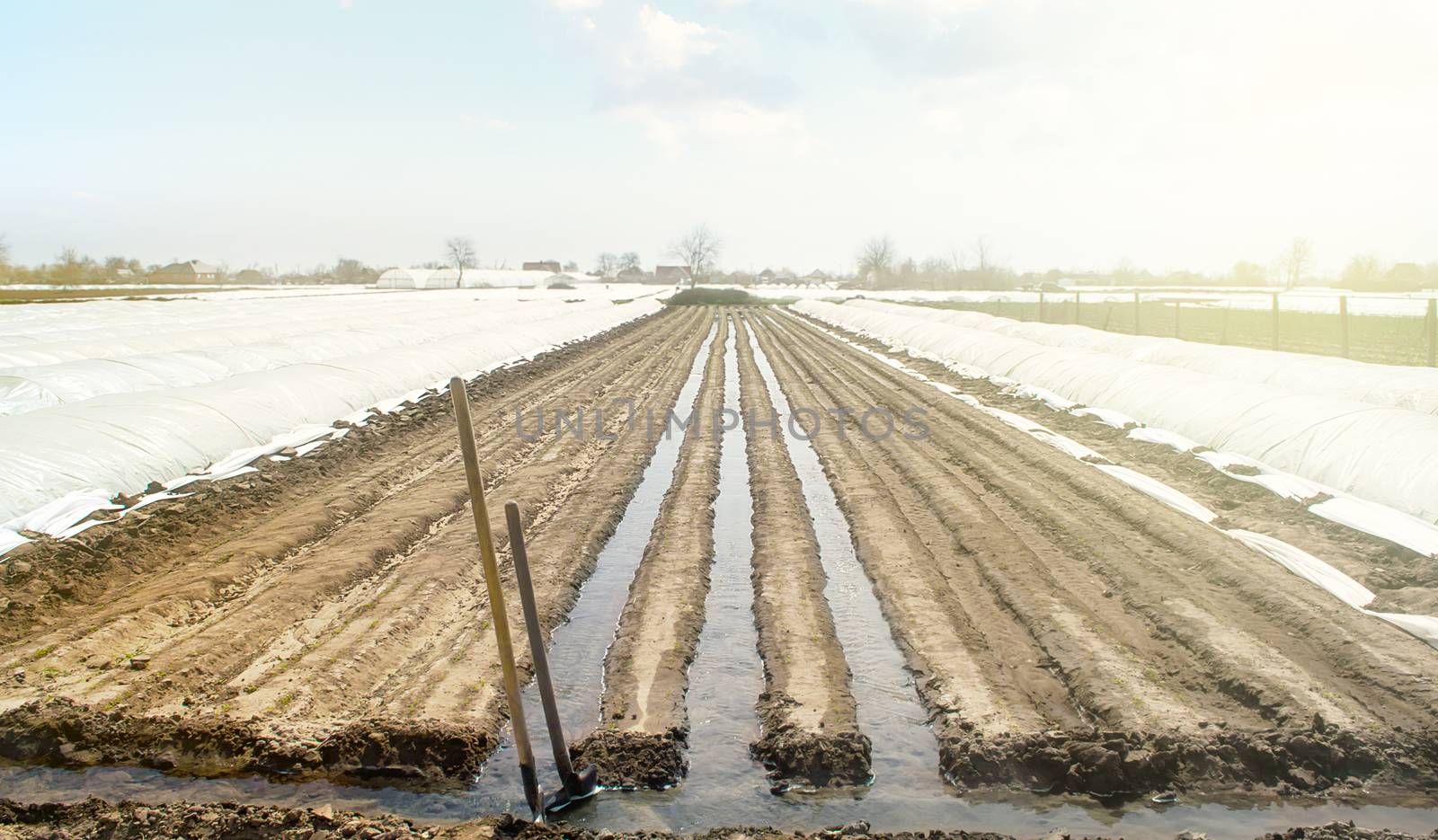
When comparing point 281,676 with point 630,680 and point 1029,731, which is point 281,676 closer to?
point 630,680

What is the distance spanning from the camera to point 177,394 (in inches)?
426

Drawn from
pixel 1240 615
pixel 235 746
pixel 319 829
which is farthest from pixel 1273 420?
pixel 235 746

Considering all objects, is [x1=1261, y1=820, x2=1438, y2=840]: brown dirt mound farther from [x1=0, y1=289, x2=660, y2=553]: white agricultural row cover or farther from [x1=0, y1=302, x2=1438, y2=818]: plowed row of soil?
[x1=0, y1=289, x2=660, y2=553]: white agricultural row cover

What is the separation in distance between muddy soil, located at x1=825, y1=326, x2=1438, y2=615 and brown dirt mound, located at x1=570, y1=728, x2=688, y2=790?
15.8 feet

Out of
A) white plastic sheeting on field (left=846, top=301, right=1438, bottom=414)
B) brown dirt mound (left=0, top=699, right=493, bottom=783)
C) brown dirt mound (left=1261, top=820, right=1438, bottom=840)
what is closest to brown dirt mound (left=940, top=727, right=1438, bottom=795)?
brown dirt mound (left=1261, top=820, right=1438, bottom=840)

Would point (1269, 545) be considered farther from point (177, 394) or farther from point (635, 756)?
point (177, 394)

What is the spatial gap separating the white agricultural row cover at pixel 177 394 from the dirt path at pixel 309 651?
5.02ft

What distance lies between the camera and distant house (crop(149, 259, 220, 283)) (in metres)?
101

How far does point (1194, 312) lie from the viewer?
126 ft

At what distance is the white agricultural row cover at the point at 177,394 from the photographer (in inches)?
322

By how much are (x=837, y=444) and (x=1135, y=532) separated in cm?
492

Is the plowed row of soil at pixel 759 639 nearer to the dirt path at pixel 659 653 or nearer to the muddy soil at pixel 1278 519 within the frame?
the dirt path at pixel 659 653

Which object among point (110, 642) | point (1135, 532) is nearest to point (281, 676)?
point (110, 642)

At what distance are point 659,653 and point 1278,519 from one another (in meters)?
5.92
